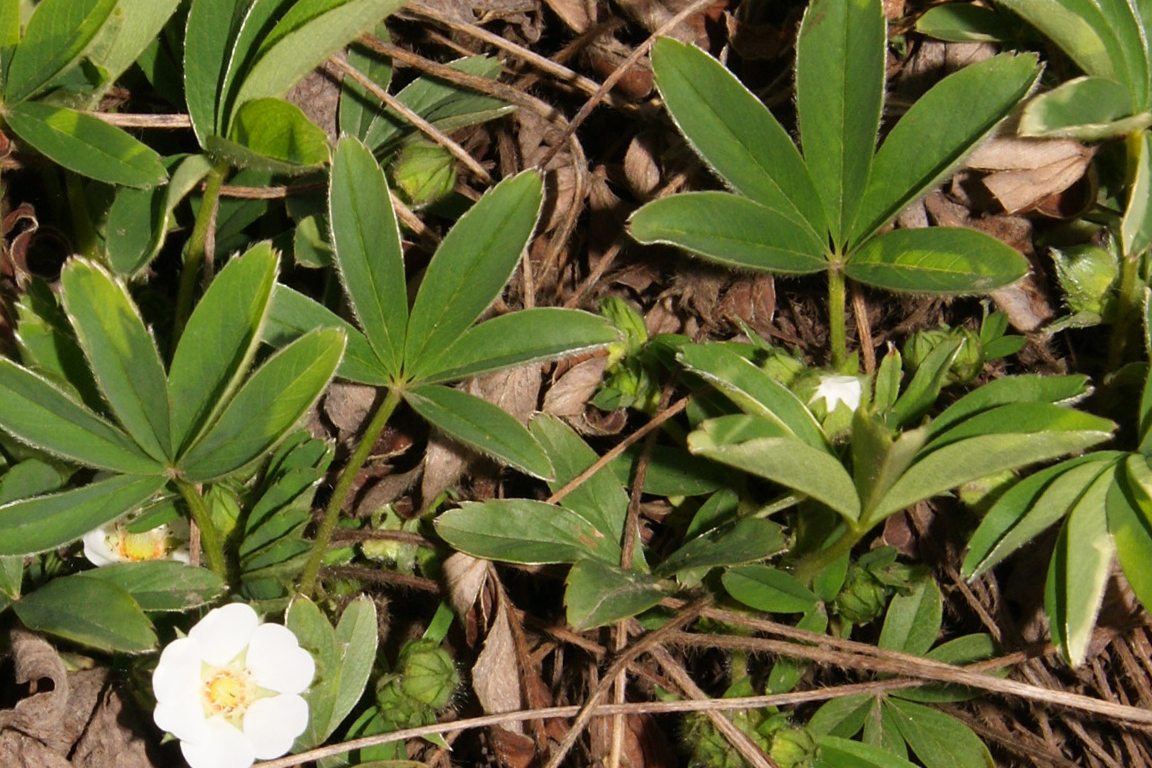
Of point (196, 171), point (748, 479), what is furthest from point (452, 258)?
point (748, 479)

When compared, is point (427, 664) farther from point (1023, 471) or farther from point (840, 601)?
point (1023, 471)

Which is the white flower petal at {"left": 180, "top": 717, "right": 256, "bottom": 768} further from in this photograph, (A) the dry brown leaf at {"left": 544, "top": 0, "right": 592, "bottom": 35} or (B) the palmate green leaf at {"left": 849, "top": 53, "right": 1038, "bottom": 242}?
(A) the dry brown leaf at {"left": 544, "top": 0, "right": 592, "bottom": 35}

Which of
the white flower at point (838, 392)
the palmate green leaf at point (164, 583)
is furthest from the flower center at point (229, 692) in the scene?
the white flower at point (838, 392)

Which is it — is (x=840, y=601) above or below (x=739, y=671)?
above

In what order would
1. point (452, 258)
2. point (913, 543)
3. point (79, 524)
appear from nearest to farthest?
1. point (79, 524)
2. point (452, 258)
3. point (913, 543)

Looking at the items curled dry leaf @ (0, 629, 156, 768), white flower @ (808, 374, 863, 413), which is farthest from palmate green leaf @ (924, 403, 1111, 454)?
curled dry leaf @ (0, 629, 156, 768)
